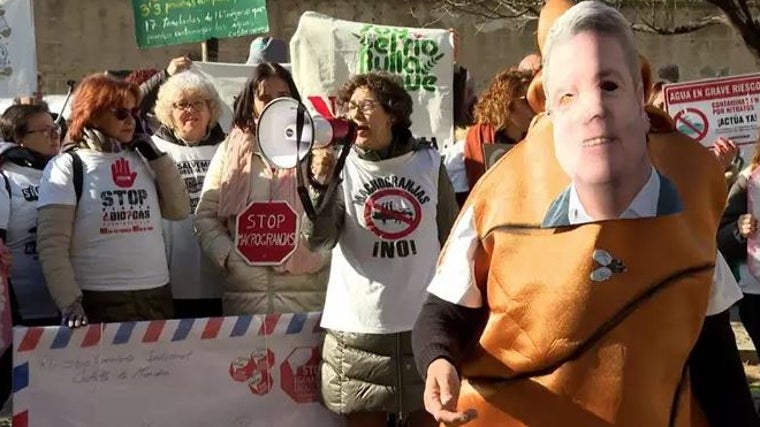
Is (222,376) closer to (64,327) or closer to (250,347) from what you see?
(250,347)

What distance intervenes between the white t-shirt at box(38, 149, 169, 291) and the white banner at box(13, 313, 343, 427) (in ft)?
0.71

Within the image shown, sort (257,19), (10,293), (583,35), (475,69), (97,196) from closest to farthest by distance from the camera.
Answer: (583,35) → (97,196) → (10,293) → (257,19) → (475,69)

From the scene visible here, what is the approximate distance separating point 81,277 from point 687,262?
10.4ft

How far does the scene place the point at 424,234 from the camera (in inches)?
183

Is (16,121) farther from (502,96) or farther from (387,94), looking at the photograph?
(502,96)

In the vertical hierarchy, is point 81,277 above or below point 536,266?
below

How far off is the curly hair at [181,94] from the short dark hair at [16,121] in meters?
0.62

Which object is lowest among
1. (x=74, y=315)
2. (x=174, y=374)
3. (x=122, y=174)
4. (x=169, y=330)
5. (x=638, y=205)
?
(x=174, y=374)

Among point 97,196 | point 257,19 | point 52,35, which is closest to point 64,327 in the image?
point 97,196

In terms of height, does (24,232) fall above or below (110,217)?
below

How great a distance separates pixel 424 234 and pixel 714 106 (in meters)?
3.42

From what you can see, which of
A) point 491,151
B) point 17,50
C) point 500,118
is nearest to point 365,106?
point 491,151

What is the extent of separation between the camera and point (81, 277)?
4922 mm

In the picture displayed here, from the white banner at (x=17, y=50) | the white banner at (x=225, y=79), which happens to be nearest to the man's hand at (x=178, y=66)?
the white banner at (x=225, y=79)
